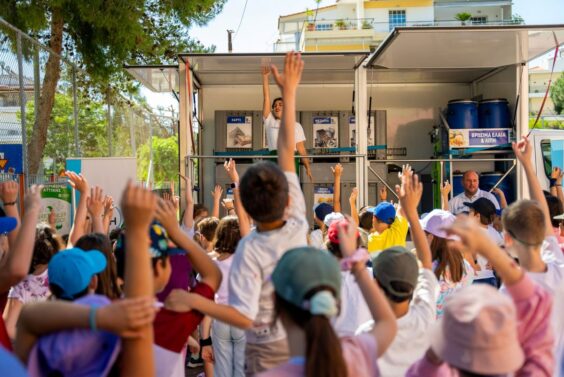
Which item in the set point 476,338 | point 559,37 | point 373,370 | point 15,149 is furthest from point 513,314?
point 559,37

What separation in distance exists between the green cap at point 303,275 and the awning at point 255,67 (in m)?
6.96

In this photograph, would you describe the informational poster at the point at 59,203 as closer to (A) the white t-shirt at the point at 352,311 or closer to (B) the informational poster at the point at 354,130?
(A) the white t-shirt at the point at 352,311

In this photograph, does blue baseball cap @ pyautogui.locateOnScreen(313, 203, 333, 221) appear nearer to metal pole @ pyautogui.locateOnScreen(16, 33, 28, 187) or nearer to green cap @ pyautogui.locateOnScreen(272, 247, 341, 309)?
metal pole @ pyautogui.locateOnScreen(16, 33, 28, 187)

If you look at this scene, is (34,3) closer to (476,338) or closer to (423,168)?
(423,168)

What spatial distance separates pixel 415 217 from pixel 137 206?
185cm

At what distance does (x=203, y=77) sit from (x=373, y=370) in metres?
9.57

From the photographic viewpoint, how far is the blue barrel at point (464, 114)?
11281mm

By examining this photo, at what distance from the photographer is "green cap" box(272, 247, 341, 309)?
2.02 meters

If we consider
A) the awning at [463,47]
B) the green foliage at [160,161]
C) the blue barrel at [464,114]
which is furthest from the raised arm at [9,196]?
the green foliage at [160,161]

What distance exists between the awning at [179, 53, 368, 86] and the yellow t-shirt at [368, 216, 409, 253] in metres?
3.82

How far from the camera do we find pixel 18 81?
7.80 m

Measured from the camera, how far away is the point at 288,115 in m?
3.11


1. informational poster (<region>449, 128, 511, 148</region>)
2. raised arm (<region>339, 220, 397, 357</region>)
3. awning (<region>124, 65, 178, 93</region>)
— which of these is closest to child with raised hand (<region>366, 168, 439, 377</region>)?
raised arm (<region>339, 220, 397, 357</region>)

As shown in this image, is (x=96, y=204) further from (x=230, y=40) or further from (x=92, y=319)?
(x=230, y=40)
